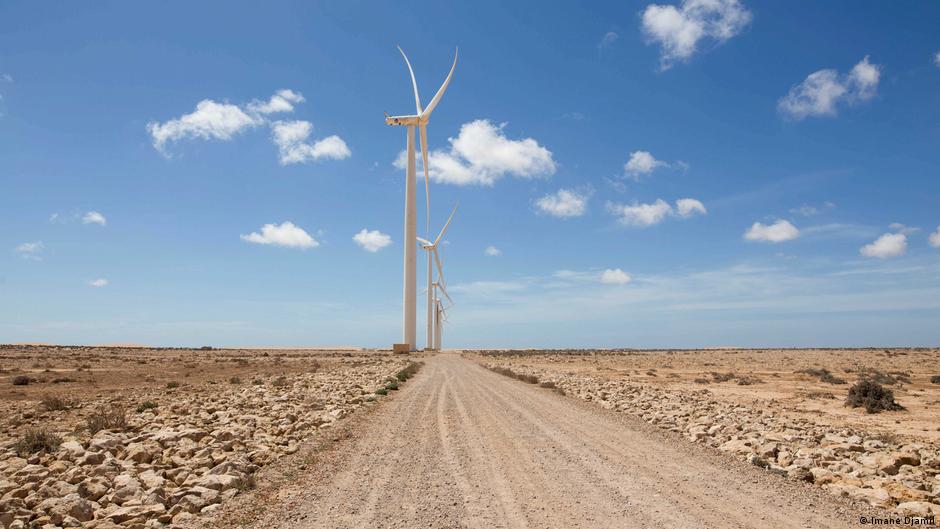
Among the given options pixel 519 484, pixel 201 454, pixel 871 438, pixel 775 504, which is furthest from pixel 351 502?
pixel 871 438

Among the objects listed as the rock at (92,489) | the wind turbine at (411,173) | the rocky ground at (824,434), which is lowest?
the rocky ground at (824,434)

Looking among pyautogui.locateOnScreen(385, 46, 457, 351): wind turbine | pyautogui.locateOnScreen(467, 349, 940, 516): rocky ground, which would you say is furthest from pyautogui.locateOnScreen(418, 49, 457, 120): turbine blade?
pyautogui.locateOnScreen(467, 349, 940, 516): rocky ground

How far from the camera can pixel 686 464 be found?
1345 cm

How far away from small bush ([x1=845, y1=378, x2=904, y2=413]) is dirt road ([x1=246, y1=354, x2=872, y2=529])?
14855 millimetres

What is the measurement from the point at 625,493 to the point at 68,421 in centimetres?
2012

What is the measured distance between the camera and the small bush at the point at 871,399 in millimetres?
25641

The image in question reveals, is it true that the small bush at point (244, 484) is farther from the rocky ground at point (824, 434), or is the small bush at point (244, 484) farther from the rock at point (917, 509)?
the rock at point (917, 509)

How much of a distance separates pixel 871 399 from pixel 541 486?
75.9 feet

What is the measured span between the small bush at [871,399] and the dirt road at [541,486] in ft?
48.7

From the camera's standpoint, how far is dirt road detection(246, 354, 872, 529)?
364 inches

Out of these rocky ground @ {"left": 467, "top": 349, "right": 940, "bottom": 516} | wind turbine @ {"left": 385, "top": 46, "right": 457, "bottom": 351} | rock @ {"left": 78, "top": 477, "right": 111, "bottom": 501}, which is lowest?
rocky ground @ {"left": 467, "top": 349, "right": 940, "bottom": 516}

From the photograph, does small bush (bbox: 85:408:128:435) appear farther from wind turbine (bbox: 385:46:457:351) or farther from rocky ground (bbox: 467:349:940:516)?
wind turbine (bbox: 385:46:457:351)

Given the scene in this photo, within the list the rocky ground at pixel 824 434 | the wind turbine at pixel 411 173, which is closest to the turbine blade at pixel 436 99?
the wind turbine at pixel 411 173

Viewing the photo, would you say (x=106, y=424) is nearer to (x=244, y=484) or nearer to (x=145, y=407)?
(x=145, y=407)
